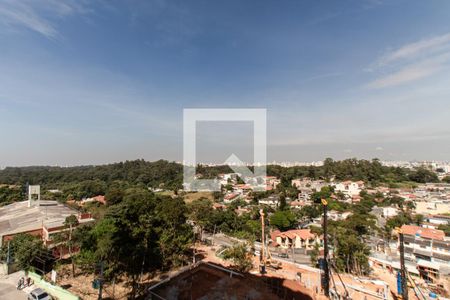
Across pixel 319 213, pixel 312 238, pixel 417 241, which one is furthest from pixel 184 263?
pixel 319 213

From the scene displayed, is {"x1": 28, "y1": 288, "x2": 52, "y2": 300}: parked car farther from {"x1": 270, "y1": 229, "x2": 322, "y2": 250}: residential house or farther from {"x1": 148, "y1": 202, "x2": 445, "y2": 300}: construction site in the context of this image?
{"x1": 270, "y1": 229, "x2": 322, "y2": 250}: residential house

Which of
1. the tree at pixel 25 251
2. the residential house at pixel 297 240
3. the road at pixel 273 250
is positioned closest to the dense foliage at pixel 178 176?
the residential house at pixel 297 240

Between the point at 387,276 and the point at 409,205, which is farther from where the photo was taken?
the point at 409,205

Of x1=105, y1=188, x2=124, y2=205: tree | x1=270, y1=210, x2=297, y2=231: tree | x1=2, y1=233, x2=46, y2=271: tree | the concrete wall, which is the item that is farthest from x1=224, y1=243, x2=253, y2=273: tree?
x1=105, y1=188, x2=124, y2=205: tree

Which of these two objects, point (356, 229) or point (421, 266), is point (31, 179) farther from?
point (421, 266)

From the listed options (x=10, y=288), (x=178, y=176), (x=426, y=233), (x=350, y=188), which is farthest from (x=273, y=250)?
→ (x=178, y=176)

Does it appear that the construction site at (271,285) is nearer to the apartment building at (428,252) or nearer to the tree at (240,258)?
the tree at (240,258)
